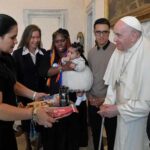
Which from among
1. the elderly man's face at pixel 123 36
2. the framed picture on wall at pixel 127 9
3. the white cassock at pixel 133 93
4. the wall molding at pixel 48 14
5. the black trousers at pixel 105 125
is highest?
the wall molding at pixel 48 14

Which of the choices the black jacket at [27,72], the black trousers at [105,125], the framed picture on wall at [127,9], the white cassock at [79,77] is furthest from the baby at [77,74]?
the framed picture on wall at [127,9]

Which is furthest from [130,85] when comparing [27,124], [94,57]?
[27,124]

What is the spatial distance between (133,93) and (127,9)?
127 cm

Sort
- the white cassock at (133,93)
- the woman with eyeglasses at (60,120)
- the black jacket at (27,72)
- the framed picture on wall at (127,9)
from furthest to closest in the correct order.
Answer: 1. the black jacket at (27,72)
2. the woman with eyeglasses at (60,120)
3. the framed picture on wall at (127,9)
4. the white cassock at (133,93)

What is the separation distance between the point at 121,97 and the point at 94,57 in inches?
31.7

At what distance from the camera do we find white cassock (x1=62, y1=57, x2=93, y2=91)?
2.66 metres

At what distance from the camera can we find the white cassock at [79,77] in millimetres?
2660

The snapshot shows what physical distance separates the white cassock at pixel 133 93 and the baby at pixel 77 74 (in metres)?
0.57

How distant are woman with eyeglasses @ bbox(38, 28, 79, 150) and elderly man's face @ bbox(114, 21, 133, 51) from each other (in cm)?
98

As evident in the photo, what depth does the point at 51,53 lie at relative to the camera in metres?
2.91

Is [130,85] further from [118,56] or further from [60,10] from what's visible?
[60,10]

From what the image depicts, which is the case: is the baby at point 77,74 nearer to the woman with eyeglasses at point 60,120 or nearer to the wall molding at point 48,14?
the woman with eyeglasses at point 60,120

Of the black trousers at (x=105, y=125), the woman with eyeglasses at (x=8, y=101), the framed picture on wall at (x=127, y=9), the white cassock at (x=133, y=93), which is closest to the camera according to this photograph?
the woman with eyeglasses at (x=8, y=101)

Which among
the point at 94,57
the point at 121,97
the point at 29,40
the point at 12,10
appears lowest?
the point at 121,97
